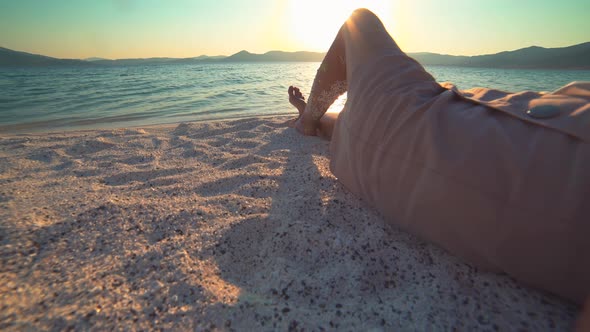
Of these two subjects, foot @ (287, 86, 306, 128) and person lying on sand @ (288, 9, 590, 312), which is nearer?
person lying on sand @ (288, 9, 590, 312)

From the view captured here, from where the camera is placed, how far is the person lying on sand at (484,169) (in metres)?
0.68

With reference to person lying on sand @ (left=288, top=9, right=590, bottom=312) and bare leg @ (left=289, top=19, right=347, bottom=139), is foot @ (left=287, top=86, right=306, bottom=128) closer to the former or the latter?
bare leg @ (left=289, top=19, right=347, bottom=139)

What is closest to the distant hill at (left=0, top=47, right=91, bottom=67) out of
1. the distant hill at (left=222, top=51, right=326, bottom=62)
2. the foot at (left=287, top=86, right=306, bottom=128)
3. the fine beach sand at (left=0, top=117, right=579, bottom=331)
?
the distant hill at (left=222, top=51, right=326, bottom=62)

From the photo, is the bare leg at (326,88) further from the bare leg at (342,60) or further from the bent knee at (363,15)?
the bent knee at (363,15)

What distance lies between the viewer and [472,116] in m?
0.92

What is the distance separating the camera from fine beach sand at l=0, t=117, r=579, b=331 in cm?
83

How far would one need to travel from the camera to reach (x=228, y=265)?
1.09 metres

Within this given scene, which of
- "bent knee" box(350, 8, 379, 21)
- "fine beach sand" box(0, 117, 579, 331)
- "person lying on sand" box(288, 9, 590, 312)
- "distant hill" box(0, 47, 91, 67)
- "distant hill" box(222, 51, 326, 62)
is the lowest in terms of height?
"fine beach sand" box(0, 117, 579, 331)

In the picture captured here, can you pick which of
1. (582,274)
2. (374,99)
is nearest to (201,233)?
(374,99)

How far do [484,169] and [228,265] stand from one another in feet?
3.06

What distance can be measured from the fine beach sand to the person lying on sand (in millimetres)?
124

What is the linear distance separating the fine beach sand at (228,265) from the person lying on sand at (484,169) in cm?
12

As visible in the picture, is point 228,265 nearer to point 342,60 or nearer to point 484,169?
point 484,169

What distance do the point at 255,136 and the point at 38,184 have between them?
71.5 inches
